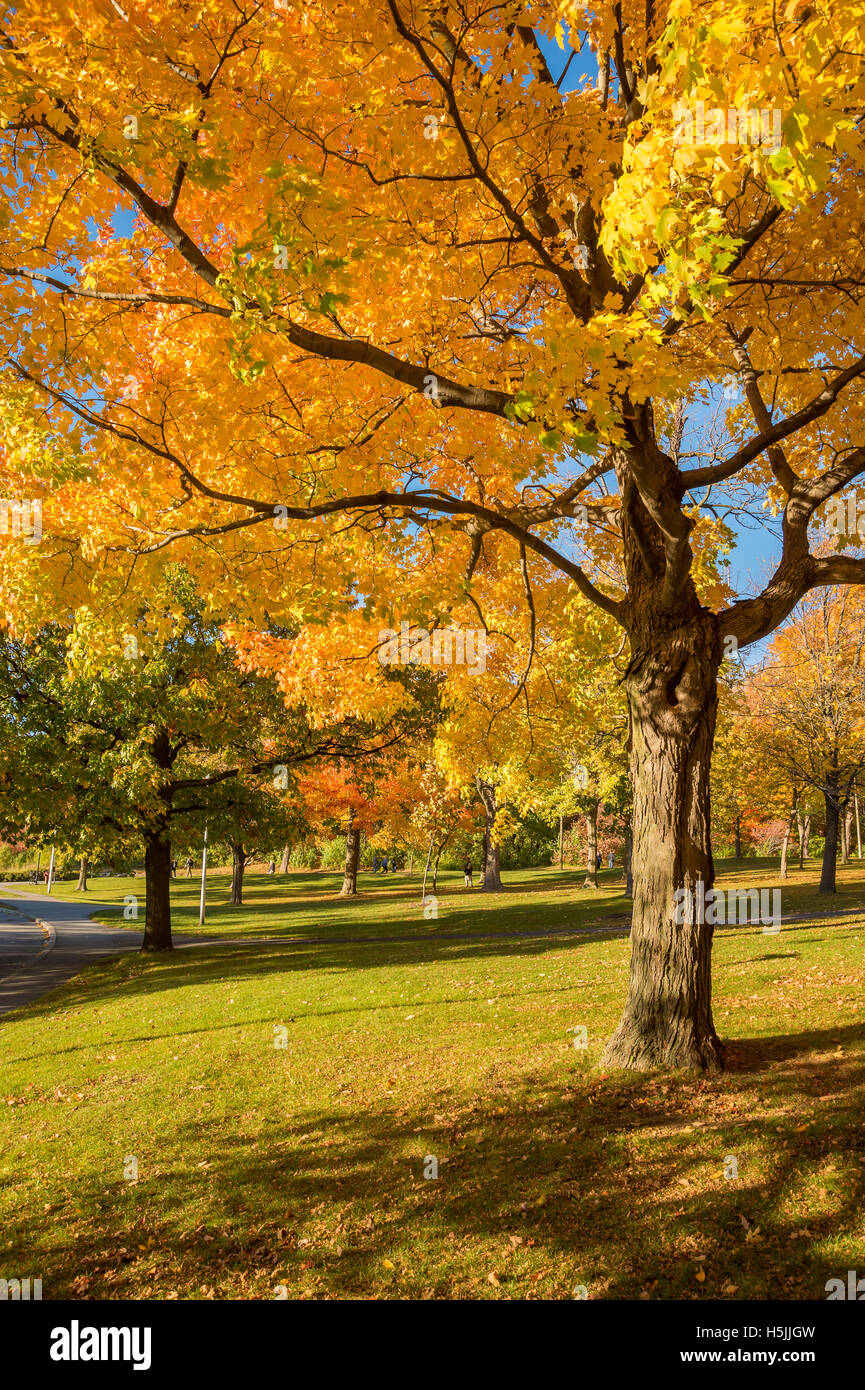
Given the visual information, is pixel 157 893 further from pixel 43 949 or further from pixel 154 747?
pixel 43 949

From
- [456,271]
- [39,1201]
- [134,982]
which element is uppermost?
[456,271]

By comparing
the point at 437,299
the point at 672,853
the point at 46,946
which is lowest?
the point at 46,946

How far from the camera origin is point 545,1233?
13.9 feet

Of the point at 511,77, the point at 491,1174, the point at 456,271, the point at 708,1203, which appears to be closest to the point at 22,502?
the point at 456,271

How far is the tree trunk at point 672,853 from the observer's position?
6.11 m

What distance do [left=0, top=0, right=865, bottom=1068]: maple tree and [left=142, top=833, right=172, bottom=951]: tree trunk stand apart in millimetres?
11261

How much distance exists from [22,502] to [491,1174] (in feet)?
26.9

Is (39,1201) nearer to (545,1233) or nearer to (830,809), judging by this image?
(545,1233)

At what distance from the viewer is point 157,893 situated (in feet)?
62.5

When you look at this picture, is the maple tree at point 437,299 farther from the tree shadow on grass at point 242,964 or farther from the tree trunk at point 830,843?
the tree trunk at point 830,843

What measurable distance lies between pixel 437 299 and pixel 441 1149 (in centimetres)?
715

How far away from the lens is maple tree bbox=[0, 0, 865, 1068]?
14.1ft

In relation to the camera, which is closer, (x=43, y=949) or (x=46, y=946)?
(x=43, y=949)

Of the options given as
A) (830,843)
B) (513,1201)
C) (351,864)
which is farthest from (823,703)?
(351,864)
